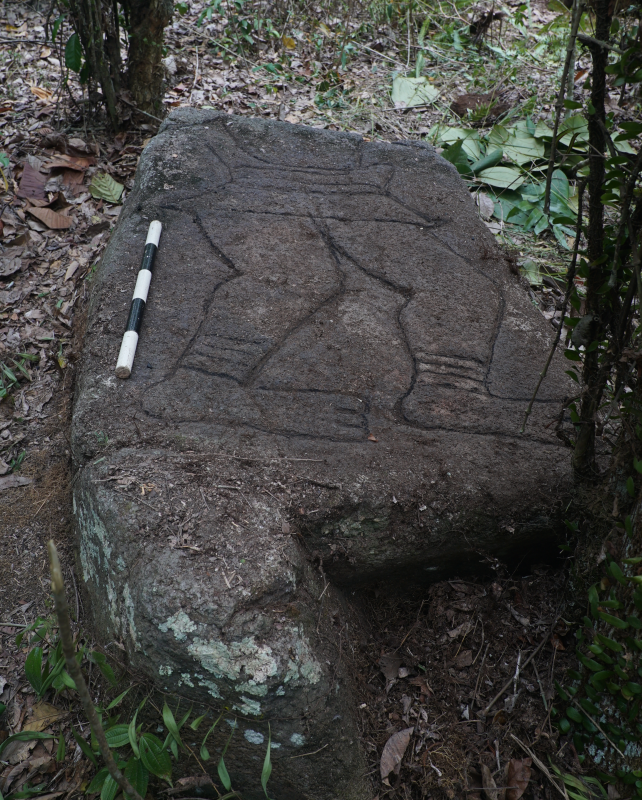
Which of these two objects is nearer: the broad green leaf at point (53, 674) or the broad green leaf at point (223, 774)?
the broad green leaf at point (223, 774)

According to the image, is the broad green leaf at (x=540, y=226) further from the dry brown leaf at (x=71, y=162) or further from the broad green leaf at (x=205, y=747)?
the broad green leaf at (x=205, y=747)

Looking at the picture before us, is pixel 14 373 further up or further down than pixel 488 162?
further down

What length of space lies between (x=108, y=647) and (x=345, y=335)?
1.02m

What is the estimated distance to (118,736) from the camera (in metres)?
1.28

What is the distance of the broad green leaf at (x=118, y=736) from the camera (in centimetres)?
128

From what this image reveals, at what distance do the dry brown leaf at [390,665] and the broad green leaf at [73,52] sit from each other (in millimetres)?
3212

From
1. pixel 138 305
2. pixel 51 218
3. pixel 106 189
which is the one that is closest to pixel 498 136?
pixel 106 189

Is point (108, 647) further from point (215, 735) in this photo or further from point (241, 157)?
point (241, 157)

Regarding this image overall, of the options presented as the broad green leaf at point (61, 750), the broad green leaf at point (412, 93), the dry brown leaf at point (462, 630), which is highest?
the broad green leaf at point (412, 93)

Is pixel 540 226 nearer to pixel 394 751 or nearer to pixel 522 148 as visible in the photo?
pixel 522 148

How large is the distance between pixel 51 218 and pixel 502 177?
2.21 m

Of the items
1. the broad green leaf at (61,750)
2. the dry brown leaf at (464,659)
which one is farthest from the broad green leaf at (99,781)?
the dry brown leaf at (464,659)

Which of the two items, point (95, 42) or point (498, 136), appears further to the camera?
point (498, 136)

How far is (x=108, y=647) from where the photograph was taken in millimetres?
1402
